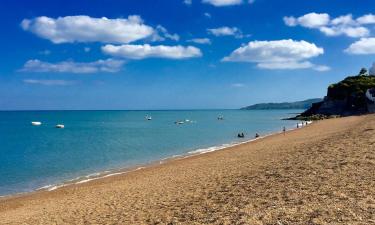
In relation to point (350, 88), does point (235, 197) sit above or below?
below

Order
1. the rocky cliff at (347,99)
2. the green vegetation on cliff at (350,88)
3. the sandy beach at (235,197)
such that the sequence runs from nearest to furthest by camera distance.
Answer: the sandy beach at (235,197) → the rocky cliff at (347,99) → the green vegetation on cliff at (350,88)

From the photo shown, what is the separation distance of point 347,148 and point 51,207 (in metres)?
15.5

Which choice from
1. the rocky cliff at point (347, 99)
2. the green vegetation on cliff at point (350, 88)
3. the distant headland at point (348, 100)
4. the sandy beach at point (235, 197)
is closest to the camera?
the sandy beach at point (235, 197)

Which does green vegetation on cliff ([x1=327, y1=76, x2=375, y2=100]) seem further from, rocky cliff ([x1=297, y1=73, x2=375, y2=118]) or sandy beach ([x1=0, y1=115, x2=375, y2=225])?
sandy beach ([x1=0, y1=115, x2=375, y2=225])

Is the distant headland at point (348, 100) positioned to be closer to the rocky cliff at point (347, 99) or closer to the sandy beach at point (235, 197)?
the rocky cliff at point (347, 99)

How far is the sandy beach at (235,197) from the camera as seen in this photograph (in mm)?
11328

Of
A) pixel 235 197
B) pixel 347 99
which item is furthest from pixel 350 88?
pixel 235 197

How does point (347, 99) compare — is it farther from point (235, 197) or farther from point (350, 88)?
point (235, 197)

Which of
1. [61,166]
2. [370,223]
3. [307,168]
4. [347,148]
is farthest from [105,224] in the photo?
[61,166]

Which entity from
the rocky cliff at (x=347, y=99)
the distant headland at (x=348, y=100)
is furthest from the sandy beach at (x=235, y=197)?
the rocky cliff at (x=347, y=99)

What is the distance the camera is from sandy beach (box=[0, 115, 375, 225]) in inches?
446

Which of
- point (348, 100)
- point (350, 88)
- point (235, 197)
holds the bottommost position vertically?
point (235, 197)

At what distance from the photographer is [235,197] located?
14.4 metres

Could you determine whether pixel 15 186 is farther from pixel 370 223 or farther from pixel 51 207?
pixel 370 223
